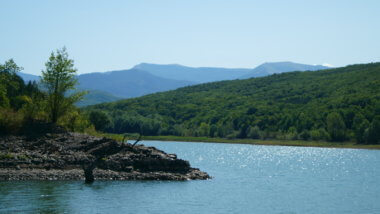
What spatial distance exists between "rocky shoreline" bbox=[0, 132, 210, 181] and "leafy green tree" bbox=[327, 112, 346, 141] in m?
101

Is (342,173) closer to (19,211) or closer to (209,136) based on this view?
(19,211)

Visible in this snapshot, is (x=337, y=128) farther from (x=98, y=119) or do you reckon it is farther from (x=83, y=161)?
(x=83, y=161)

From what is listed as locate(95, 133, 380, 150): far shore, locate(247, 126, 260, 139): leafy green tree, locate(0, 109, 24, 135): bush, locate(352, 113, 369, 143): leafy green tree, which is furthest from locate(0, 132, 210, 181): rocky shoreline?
locate(247, 126, 260, 139): leafy green tree

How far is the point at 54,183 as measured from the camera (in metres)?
49.5

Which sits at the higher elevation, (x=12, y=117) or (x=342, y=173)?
(x=12, y=117)

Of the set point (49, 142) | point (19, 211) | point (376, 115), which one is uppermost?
point (376, 115)

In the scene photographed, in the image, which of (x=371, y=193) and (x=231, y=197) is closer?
(x=231, y=197)

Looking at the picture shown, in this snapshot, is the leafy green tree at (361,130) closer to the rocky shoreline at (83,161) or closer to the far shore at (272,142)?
the far shore at (272,142)

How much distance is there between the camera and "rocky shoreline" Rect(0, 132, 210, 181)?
52.6 meters

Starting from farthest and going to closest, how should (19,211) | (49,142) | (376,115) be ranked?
(376,115)
(49,142)
(19,211)

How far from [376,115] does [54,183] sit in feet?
413

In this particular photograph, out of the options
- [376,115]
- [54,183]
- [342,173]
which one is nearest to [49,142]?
[54,183]

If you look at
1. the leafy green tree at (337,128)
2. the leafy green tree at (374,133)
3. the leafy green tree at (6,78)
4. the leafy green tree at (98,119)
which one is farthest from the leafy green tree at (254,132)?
the leafy green tree at (6,78)

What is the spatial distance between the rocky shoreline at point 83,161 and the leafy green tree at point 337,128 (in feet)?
333
